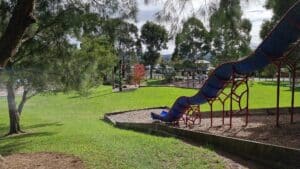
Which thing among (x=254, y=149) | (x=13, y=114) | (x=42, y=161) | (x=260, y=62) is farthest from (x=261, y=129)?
(x=13, y=114)

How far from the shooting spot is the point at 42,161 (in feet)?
31.6

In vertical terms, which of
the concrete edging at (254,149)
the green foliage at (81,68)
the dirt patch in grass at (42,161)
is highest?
the green foliage at (81,68)

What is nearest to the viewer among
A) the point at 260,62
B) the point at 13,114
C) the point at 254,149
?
the point at 254,149

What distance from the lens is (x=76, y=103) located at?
29.4m

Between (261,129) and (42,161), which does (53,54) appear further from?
(261,129)

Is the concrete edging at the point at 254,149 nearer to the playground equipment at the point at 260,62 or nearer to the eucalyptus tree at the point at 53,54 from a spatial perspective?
the playground equipment at the point at 260,62

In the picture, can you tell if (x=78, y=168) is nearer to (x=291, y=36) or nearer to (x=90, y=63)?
(x=291, y=36)

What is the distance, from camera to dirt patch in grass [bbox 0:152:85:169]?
9057 millimetres

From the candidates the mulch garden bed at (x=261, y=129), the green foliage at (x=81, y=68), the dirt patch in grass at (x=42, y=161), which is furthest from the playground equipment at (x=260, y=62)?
the dirt patch in grass at (x=42, y=161)

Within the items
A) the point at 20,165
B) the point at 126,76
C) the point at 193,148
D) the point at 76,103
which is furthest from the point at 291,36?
the point at 126,76

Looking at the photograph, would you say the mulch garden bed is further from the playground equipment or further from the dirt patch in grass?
the dirt patch in grass

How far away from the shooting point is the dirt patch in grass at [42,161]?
9.06 meters

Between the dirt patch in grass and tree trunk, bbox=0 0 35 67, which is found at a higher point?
tree trunk, bbox=0 0 35 67

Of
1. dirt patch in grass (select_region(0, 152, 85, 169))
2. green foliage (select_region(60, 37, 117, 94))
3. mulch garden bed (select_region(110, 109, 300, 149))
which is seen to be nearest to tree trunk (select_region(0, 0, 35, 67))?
dirt patch in grass (select_region(0, 152, 85, 169))
